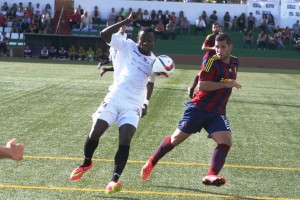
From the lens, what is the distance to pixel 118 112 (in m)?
8.09

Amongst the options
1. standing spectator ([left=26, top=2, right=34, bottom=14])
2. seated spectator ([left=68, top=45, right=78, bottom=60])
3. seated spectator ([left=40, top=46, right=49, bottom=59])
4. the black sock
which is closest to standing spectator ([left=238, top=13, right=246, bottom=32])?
seated spectator ([left=68, top=45, right=78, bottom=60])

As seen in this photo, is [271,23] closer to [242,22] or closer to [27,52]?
[242,22]

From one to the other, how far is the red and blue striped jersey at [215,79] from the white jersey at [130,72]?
648 millimetres

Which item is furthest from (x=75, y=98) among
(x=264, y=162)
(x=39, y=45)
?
(x=39, y=45)

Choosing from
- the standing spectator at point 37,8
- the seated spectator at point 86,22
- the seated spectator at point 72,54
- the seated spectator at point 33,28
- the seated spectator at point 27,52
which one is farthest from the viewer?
the standing spectator at point 37,8

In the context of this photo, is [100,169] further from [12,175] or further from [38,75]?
[38,75]

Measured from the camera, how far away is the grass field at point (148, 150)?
8000 millimetres

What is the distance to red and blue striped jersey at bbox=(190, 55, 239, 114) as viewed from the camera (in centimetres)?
827

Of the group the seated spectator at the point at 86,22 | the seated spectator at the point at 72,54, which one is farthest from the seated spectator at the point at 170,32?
the seated spectator at the point at 72,54

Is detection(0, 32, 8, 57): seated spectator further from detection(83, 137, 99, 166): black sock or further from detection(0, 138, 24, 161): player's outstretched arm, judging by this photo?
detection(0, 138, 24, 161): player's outstretched arm

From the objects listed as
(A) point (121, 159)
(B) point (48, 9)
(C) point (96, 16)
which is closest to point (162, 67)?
(A) point (121, 159)

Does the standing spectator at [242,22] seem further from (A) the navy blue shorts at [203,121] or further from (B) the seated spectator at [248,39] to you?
(A) the navy blue shorts at [203,121]

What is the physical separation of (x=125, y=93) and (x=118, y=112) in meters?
0.24

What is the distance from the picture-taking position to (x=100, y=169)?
29.9 ft
